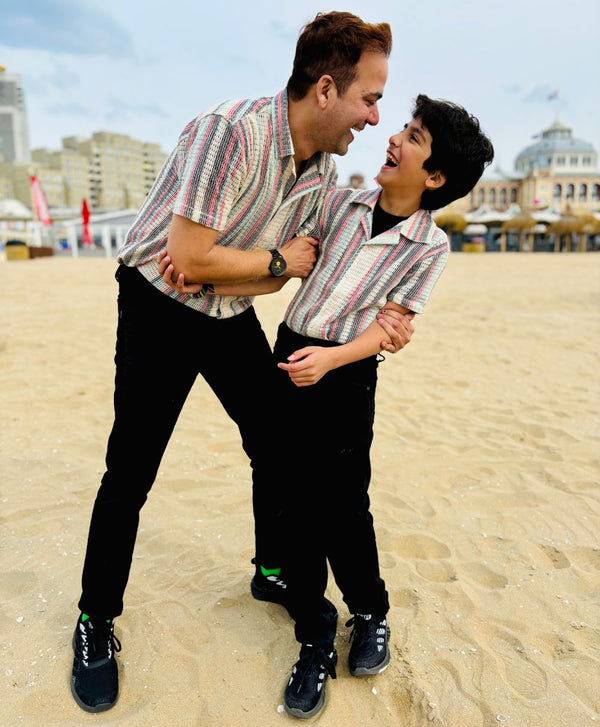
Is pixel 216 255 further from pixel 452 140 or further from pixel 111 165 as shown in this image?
pixel 111 165

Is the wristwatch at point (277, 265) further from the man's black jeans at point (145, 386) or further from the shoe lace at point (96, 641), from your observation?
the shoe lace at point (96, 641)

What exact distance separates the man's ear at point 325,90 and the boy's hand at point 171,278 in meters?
0.66

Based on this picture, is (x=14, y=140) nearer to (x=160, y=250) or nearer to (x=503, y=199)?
(x=503, y=199)

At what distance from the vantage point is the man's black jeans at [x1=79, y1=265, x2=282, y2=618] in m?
1.90

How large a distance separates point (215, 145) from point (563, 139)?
91.8 metres

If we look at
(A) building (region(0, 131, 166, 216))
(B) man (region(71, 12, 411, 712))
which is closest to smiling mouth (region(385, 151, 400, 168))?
(B) man (region(71, 12, 411, 712))

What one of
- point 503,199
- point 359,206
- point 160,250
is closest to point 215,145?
point 160,250

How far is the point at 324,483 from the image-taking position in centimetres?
194

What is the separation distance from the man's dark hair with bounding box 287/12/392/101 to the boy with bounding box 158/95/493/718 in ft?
0.93

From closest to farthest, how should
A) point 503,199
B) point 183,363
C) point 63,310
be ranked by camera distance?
point 183,363
point 63,310
point 503,199

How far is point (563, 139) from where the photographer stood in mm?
79125

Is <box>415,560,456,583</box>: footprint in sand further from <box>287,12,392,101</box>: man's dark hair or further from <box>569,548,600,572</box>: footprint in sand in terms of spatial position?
<box>287,12,392,101</box>: man's dark hair

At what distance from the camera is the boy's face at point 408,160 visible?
179 centimetres

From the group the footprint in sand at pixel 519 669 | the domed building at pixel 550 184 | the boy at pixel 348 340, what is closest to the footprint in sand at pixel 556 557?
the footprint in sand at pixel 519 669
